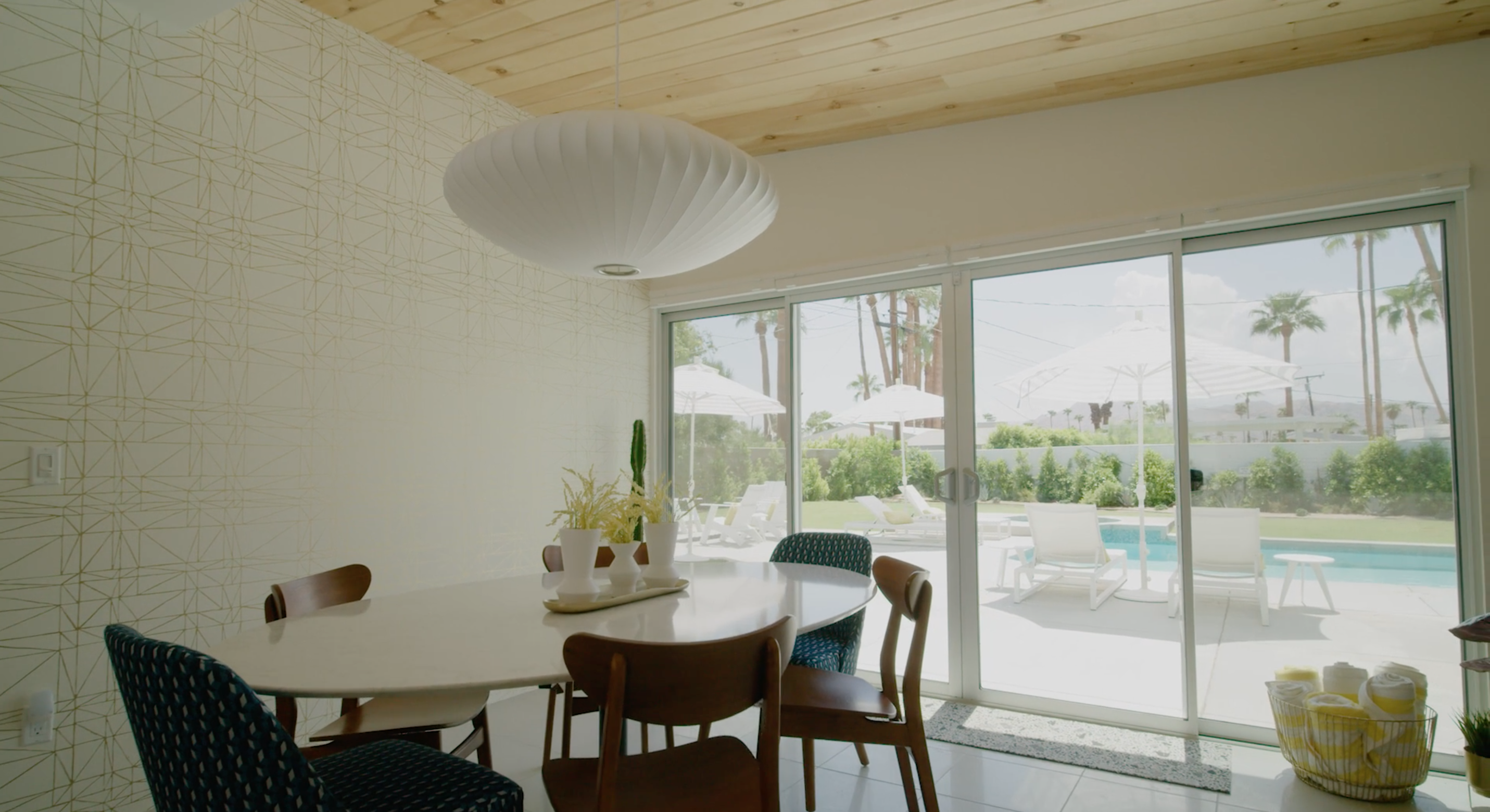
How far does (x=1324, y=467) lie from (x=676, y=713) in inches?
118

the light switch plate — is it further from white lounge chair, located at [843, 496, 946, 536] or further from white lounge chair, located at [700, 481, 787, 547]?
white lounge chair, located at [843, 496, 946, 536]

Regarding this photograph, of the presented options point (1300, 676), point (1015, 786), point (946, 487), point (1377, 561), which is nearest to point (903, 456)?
point (946, 487)

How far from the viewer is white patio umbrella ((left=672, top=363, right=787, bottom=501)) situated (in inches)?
181

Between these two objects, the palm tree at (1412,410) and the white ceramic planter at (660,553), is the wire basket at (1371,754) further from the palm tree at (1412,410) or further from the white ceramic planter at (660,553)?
the white ceramic planter at (660,553)

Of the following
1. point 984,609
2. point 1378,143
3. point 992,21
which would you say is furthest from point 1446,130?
point 984,609

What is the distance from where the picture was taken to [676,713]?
4.83 ft

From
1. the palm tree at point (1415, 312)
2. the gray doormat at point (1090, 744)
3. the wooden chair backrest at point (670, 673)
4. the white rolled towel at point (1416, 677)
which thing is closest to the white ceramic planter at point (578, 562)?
the wooden chair backrest at point (670, 673)

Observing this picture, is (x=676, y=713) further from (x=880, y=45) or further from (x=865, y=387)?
(x=865, y=387)

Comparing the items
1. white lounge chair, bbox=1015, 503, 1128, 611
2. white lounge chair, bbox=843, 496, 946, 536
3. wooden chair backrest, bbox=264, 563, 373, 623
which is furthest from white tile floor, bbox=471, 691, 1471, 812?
white lounge chair, bbox=843, 496, 946, 536

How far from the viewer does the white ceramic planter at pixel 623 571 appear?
7.30ft

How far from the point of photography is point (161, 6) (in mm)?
2432

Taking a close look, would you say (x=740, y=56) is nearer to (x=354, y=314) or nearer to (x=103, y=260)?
(x=354, y=314)

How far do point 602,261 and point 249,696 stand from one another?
4.23 ft

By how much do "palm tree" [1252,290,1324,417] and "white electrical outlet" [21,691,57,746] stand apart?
4353 mm
